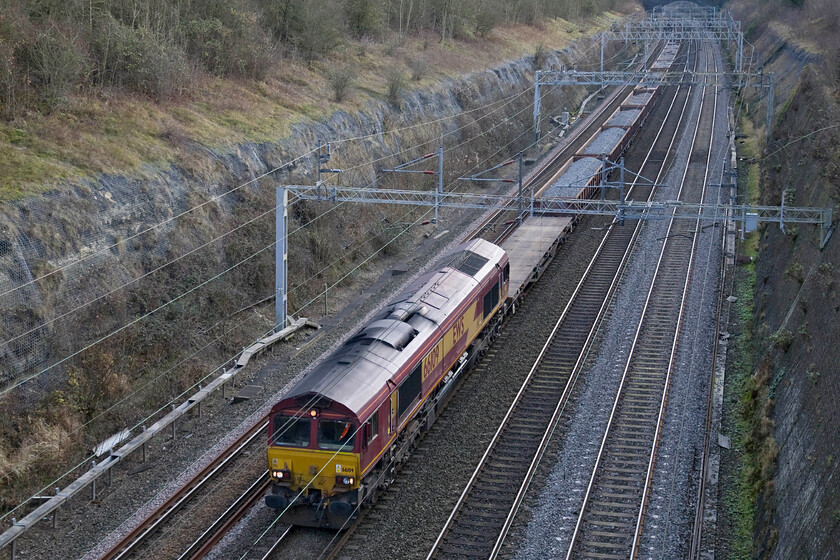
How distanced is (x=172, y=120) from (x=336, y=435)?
56.5 ft

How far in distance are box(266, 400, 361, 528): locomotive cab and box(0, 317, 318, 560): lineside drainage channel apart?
14.3ft

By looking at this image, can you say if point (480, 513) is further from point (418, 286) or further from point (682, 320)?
point (682, 320)

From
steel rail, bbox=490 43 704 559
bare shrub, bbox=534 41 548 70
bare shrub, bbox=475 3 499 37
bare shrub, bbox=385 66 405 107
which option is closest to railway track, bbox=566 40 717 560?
steel rail, bbox=490 43 704 559

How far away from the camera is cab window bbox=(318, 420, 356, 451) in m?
15.1

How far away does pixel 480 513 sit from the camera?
16.4 m

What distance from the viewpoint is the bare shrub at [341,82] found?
38.1 meters

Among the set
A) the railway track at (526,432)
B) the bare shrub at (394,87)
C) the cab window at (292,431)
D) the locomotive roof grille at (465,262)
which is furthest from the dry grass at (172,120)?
the railway track at (526,432)

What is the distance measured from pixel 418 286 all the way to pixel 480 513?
673 cm

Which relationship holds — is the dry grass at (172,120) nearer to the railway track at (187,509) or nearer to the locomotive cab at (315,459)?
the railway track at (187,509)

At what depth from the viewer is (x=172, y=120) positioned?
94.5 ft

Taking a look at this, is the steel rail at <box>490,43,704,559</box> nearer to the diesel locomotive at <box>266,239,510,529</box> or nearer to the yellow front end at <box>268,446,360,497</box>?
the diesel locomotive at <box>266,239,510,529</box>

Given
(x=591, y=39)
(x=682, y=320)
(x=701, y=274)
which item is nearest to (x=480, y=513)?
(x=682, y=320)

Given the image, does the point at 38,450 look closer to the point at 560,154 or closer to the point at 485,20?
the point at 560,154

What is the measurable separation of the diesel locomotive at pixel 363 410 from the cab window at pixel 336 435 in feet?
0.06
